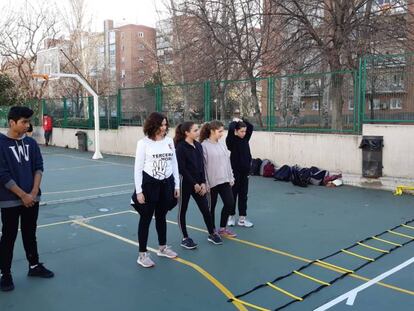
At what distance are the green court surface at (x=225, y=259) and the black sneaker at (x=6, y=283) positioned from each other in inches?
3.1

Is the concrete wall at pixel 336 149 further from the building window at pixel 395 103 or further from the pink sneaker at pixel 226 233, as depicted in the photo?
the pink sneaker at pixel 226 233

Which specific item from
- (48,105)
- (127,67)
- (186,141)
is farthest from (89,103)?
(127,67)

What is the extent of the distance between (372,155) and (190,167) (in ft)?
21.0

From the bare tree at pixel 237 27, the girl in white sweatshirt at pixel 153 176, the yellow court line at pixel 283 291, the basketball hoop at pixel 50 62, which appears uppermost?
the bare tree at pixel 237 27

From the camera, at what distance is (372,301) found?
4.13 metres

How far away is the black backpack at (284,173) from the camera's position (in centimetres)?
1134

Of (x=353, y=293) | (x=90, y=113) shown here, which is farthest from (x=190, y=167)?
(x=90, y=113)

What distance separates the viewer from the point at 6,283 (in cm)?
433

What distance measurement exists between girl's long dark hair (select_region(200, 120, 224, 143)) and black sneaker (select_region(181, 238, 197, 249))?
4.31ft

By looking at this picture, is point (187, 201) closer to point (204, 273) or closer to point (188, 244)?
point (188, 244)

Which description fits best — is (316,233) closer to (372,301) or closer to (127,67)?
(372,301)

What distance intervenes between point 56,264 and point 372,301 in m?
3.38

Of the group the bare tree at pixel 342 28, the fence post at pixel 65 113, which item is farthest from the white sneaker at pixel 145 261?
the fence post at pixel 65 113

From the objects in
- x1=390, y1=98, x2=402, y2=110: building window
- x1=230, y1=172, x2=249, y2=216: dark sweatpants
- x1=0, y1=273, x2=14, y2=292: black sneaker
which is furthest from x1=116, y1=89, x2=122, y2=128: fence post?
x1=0, y1=273, x2=14, y2=292: black sneaker
